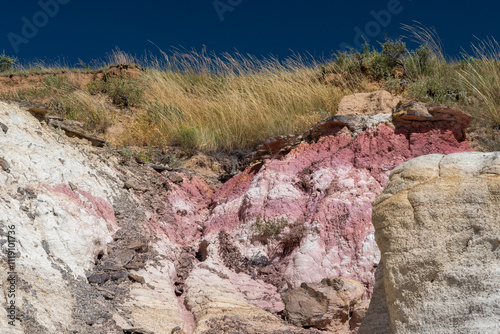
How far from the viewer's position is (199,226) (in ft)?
19.6

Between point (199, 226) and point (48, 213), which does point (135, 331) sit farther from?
point (199, 226)

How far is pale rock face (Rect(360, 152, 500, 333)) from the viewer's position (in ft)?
7.89

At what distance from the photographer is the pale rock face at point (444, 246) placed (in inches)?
94.7

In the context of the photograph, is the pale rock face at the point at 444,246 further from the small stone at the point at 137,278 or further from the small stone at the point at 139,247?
the small stone at the point at 139,247

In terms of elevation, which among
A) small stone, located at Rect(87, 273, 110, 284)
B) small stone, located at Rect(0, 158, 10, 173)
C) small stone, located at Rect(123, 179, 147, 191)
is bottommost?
small stone, located at Rect(87, 273, 110, 284)

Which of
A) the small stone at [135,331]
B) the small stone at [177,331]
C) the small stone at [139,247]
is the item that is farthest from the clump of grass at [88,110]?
the small stone at [135,331]

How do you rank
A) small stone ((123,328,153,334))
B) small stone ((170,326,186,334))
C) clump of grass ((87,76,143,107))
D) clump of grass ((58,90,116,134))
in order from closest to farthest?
small stone ((123,328,153,334)) < small stone ((170,326,186,334)) < clump of grass ((58,90,116,134)) < clump of grass ((87,76,143,107))

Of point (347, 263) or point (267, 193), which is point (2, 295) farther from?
point (267, 193)

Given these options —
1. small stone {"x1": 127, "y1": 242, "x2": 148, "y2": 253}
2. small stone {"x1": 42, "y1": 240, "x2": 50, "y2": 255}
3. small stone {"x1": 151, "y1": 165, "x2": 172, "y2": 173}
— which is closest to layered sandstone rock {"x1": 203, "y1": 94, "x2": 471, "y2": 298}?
small stone {"x1": 151, "y1": 165, "x2": 172, "y2": 173}

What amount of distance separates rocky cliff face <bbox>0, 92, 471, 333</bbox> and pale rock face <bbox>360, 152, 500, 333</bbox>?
144cm

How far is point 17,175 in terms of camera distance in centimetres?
412

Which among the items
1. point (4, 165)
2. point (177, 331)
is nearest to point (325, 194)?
point (177, 331)

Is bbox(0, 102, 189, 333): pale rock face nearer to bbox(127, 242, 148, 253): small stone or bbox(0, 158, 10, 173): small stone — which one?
bbox(0, 158, 10, 173): small stone

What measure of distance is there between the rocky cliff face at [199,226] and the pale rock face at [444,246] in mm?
1439
